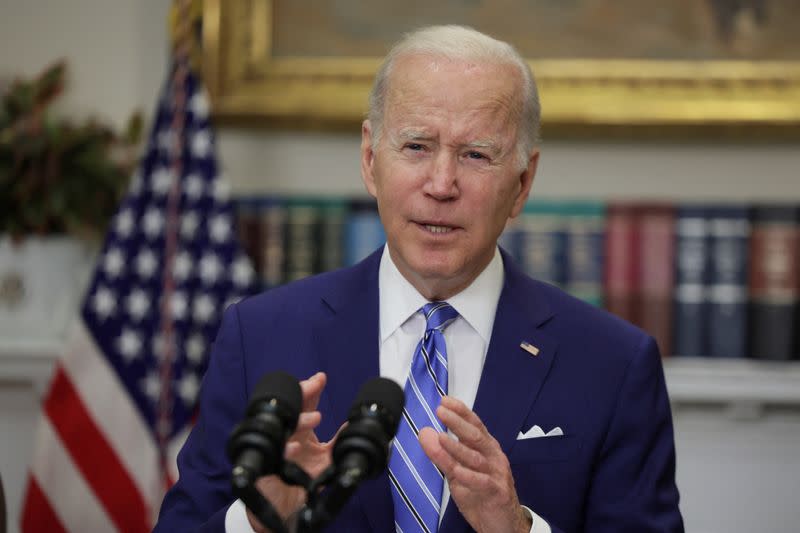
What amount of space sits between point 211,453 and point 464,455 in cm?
61

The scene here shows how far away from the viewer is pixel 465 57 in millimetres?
2117

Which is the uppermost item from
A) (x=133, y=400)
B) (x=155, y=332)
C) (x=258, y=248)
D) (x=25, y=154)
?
(x=25, y=154)

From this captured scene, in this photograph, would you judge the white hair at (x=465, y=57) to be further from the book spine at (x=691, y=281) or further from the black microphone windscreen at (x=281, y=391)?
the book spine at (x=691, y=281)

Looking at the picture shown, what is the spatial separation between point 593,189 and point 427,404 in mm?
2152

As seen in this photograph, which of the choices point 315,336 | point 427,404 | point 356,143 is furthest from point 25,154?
point 427,404

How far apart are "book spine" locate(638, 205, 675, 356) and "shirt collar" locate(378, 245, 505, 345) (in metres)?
1.64

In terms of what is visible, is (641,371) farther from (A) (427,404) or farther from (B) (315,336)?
(B) (315,336)

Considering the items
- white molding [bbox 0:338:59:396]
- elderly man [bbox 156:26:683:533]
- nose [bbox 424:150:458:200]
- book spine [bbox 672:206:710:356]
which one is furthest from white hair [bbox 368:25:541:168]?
white molding [bbox 0:338:59:396]

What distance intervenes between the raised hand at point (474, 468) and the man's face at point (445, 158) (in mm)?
448

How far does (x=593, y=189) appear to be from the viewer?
13.3 feet

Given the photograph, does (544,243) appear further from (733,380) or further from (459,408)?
(459,408)

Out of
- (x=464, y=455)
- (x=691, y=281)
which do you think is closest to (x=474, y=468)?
(x=464, y=455)

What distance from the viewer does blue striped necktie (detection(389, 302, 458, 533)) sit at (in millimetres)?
2051

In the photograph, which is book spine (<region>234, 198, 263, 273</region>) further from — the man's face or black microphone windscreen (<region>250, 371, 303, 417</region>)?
black microphone windscreen (<region>250, 371, 303, 417</region>)
